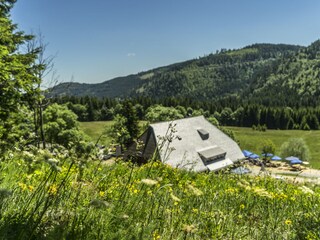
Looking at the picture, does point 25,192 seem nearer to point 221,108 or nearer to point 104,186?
point 104,186

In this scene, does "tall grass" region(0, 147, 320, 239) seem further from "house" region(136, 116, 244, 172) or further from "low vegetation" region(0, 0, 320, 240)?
"house" region(136, 116, 244, 172)

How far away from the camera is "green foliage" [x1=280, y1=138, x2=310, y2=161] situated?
74.2 meters

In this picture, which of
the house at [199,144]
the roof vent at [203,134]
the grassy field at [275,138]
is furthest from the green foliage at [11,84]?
the grassy field at [275,138]

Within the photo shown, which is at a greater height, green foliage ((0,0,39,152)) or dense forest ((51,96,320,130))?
green foliage ((0,0,39,152))

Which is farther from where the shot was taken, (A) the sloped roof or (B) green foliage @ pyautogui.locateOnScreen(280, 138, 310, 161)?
(B) green foliage @ pyautogui.locateOnScreen(280, 138, 310, 161)

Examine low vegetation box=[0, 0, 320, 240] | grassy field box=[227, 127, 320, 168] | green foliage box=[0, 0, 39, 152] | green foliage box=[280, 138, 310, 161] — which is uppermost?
green foliage box=[0, 0, 39, 152]

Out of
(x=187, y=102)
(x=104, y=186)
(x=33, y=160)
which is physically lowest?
(x=187, y=102)

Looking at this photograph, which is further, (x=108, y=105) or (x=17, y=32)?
(x=108, y=105)

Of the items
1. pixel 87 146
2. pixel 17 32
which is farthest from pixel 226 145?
pixel 87 146

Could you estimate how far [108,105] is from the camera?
153 metres

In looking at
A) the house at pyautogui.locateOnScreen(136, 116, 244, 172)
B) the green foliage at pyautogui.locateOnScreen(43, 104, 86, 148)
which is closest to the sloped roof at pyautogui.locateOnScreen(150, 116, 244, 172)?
the house at pyautogui.locateOnScreen(136, 116, 244, 172)

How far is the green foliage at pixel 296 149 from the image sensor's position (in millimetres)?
74250

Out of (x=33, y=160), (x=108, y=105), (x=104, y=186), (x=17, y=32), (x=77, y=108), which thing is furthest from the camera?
(x=108, y=105)

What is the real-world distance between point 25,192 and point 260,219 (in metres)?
3.05
